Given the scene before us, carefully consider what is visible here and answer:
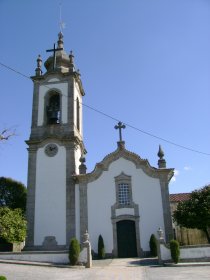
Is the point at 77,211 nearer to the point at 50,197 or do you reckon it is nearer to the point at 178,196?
the point at 50,197

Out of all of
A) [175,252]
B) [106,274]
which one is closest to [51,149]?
[175,252]

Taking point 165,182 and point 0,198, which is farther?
point 0,198

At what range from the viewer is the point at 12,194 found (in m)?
28.9

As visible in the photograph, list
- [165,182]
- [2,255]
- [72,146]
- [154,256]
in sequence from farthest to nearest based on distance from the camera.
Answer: [72,146] < [165,182] < [154,256] < [2,255]

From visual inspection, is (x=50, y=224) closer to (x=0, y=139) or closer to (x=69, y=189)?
(x=69, y=189)

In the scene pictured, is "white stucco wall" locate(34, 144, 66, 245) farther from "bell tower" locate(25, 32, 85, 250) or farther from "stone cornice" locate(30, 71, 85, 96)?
"stone cornice" locate(30, 71, 85, 96)

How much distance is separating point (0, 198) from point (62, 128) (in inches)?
354

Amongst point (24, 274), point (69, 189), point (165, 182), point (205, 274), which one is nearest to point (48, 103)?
point (69, 189)

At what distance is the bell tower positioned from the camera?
71.6 ft

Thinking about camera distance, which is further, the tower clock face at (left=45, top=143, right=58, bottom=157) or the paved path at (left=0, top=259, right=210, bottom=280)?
the tower clock face at (left=45, top=143, right=58, bottom=157)

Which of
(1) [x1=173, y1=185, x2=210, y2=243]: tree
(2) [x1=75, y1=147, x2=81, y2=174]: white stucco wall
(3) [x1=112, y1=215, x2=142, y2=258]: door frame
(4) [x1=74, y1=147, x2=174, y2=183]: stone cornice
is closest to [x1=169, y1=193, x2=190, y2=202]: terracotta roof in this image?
(4) [x1=74, y1=147, x2=174, y2=183]: stone cornice

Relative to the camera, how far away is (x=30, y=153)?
24078mm

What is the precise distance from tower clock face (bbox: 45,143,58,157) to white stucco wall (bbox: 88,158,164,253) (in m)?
3.64

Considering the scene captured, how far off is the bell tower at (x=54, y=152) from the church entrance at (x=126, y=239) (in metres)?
2.96
